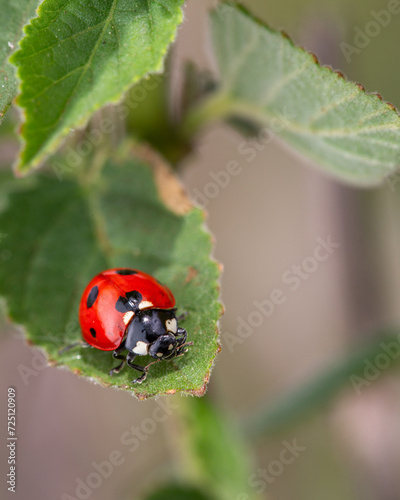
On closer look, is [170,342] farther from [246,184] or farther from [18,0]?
[246,184]

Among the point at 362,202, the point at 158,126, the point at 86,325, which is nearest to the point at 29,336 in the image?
the point at 86,325
